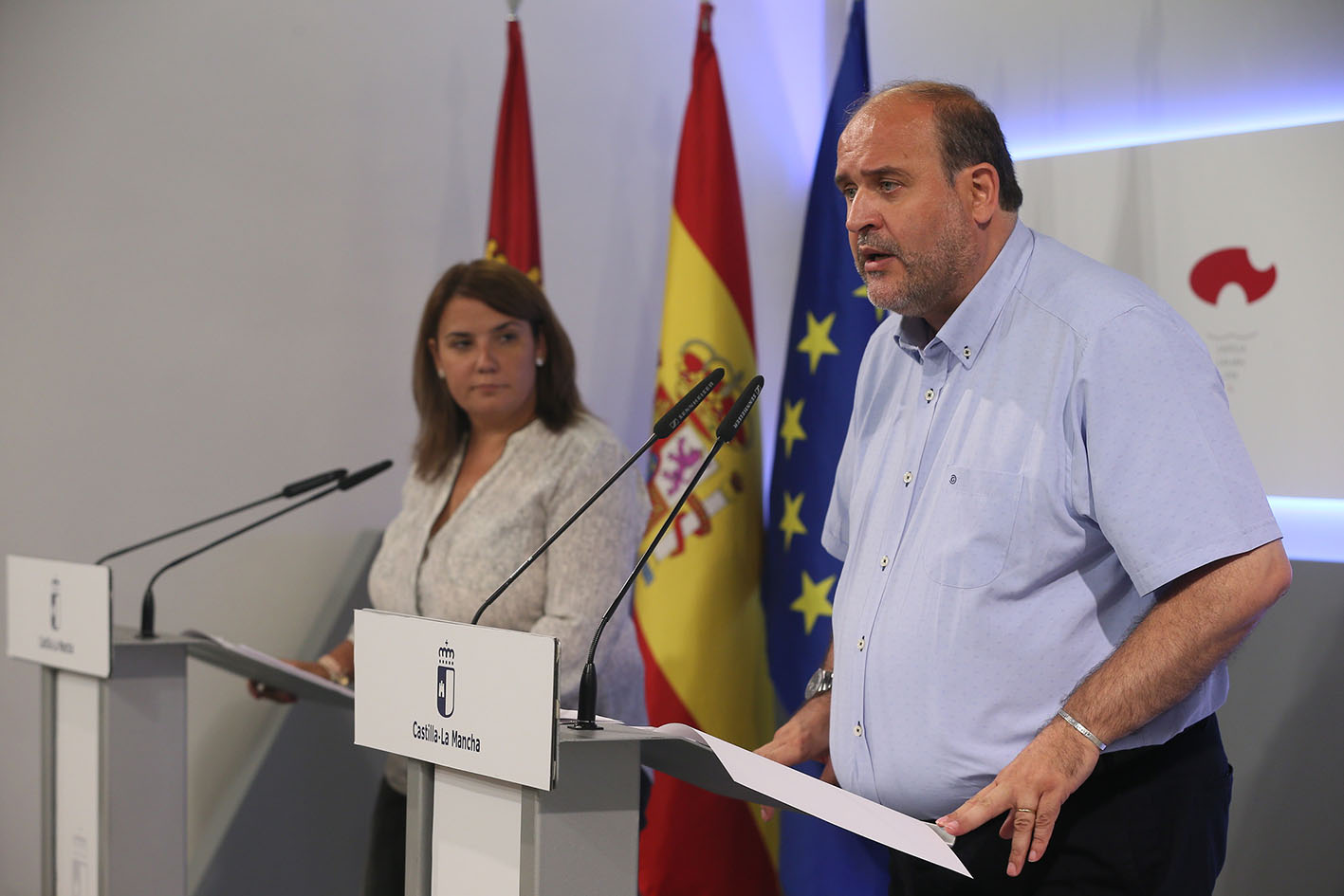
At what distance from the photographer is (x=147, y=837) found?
201 centimetres

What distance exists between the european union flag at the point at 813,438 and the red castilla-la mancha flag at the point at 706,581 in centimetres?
9

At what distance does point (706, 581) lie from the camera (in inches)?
126

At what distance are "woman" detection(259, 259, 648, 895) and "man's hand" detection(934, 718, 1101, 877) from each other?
100 centimetres

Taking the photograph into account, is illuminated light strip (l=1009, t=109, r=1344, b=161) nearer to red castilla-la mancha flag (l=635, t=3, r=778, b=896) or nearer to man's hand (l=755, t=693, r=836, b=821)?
red castilla-la mancha flag (l=635, t=3, r=778, b=896)

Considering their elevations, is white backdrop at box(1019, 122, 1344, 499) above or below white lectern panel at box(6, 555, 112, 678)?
above

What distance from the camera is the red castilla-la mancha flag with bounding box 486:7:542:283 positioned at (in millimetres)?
3338

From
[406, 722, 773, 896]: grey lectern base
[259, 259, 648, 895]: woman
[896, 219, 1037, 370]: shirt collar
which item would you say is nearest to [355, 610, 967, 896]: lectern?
[406, 722, 773, 896]: grey lectern base

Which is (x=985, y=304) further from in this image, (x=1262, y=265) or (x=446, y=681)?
(x=1262, y=265)

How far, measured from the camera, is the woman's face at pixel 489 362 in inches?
95.3

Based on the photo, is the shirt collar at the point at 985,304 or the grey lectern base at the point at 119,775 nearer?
the shirt collar at the point at 985,304

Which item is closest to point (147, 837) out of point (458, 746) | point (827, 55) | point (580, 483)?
point (580, 483)

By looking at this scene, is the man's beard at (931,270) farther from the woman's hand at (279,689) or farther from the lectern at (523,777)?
the woman's hand at (279,689)

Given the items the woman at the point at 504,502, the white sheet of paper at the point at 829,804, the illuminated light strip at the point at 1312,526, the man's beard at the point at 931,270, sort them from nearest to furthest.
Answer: the white sheet of paper at the point at 829,804 → the man's beard at the point at 931,270 → the woman at the point at 504,502 → the illuminated light strip at the point at 1312,526

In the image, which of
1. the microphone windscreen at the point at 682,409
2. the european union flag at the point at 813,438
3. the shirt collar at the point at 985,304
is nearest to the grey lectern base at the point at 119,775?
the microphone windscreen at the point at 682,409
